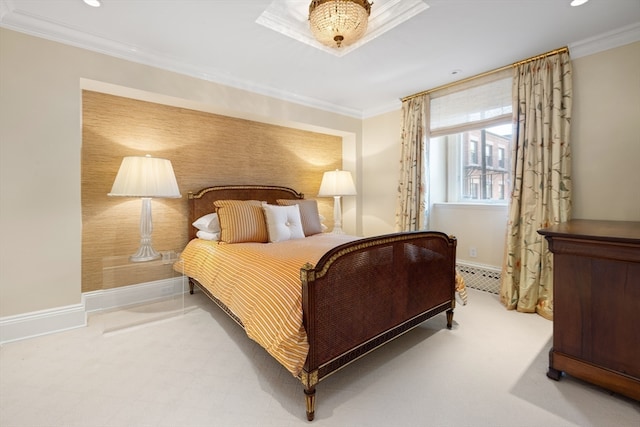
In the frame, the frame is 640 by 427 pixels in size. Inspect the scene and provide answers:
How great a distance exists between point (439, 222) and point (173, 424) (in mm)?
3480

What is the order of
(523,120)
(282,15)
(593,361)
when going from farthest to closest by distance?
(523,120), (282,15), (593,361)

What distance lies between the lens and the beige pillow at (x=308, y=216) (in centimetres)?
334

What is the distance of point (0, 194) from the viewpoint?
7.06 feet

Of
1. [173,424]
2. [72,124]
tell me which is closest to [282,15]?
[72,124]

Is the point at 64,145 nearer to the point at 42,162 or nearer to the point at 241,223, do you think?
the point at 42,162

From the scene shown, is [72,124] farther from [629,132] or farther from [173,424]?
[629,132]

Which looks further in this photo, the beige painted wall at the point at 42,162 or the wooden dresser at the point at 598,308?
the beige painted wall at the point at 42,162

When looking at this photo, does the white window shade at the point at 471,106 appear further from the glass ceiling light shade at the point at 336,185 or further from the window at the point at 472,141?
the glass ceiling light shade at the point at 336,185

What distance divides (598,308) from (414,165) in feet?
8.14

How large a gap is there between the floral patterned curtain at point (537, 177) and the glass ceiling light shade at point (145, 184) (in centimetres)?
339

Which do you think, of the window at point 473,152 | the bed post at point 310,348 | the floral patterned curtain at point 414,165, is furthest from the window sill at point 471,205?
the bed post at point 310,348

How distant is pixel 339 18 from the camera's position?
185cm

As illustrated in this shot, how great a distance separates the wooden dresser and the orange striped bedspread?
5.00 ft

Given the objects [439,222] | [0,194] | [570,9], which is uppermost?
[570,9]
